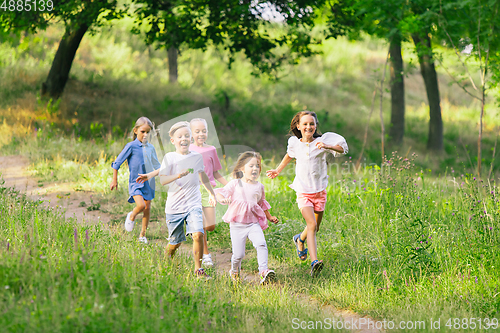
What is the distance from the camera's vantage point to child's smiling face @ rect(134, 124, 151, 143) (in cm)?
609

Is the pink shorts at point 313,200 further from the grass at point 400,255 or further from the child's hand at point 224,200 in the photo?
the child's hand at point 224,200

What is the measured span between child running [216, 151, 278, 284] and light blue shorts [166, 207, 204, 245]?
28cm

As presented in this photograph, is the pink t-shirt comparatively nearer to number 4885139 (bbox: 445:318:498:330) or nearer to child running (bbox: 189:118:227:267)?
child running (bbox: 189:118:227:267)

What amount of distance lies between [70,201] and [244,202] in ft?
14.4

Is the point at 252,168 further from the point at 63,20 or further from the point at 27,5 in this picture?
the point at 27,5

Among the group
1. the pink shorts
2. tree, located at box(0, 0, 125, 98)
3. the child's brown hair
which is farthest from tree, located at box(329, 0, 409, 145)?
the pink shorts

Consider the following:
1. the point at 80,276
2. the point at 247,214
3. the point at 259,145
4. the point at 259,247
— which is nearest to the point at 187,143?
the point at 247,214

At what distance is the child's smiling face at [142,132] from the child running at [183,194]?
1.36 metres

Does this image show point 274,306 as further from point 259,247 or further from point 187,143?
point 187,143

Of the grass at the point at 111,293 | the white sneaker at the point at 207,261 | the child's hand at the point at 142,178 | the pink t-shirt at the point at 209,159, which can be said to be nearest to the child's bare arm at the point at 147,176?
the child's hand at the point at 142,178

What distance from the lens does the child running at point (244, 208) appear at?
4.63m

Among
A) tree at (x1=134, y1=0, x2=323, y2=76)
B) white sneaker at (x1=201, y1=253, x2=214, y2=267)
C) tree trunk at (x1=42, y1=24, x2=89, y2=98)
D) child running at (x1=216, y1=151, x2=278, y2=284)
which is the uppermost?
tree at (x1=134, y1=0, x2=323, y2=76)

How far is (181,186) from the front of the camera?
A: 476 cm

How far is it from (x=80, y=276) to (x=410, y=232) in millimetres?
3417
